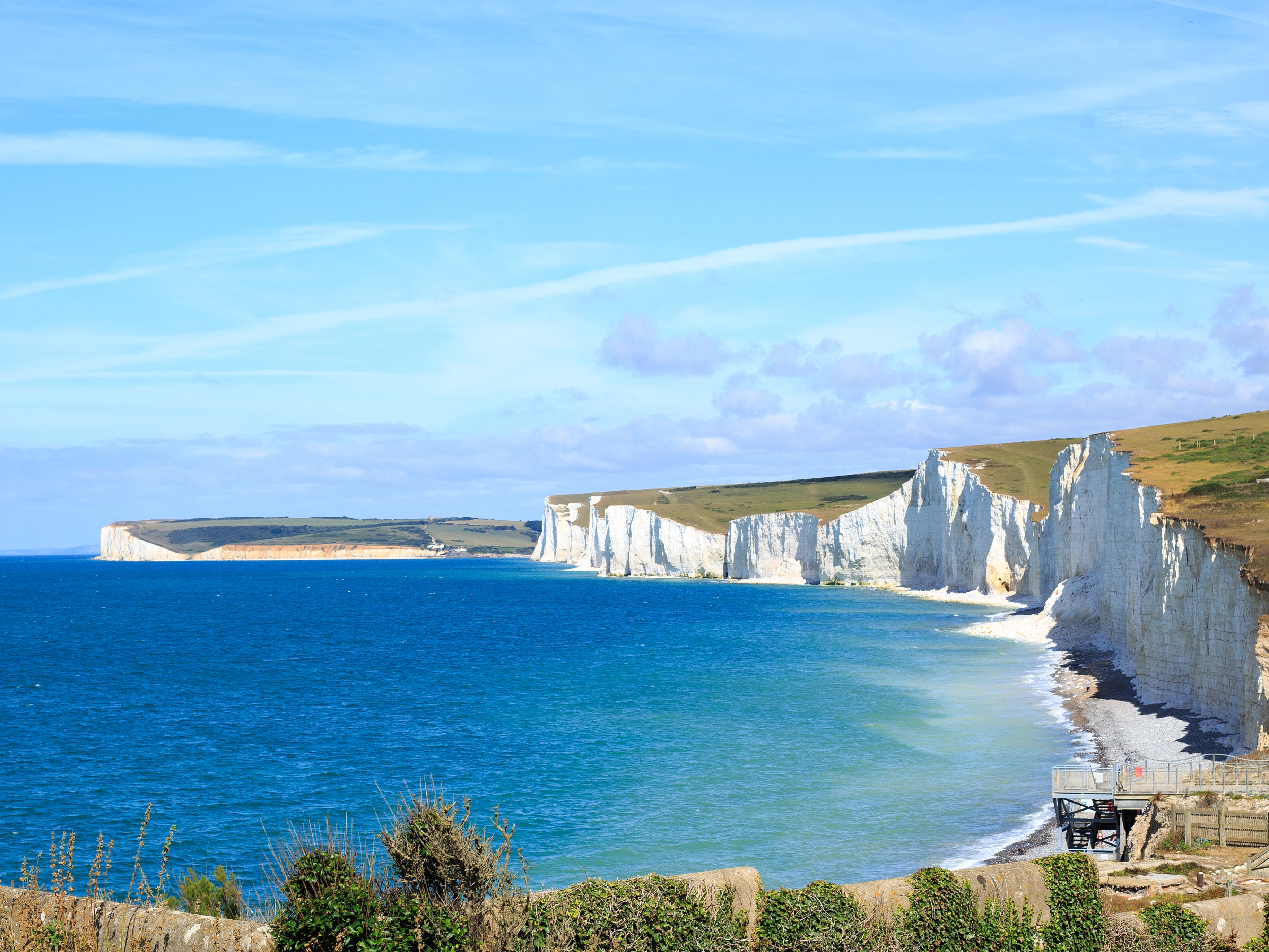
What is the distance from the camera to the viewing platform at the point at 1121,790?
19766 mm

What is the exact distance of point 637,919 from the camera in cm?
911

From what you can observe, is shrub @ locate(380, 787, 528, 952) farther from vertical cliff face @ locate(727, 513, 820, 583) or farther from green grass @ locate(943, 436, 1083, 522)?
vertical cliff face @ locate(727, 513, 820, 583)

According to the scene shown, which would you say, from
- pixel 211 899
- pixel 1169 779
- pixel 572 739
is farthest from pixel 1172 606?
pixel 211 899

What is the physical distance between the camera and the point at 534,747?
107 ft

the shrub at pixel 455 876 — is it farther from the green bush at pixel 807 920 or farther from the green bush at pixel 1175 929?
the green bush at pixel 1175 929

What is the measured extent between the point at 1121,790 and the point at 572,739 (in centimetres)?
1892

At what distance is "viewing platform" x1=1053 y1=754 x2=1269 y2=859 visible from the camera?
778 inches

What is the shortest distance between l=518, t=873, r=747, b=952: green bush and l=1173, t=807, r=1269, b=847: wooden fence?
12079mm

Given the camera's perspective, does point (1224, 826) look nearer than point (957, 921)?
No

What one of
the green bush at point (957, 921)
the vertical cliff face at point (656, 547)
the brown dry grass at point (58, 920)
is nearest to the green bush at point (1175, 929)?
the green bush at point (957, 921)

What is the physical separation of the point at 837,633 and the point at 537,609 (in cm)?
3801

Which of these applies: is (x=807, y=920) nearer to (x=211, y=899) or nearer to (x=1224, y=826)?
(x=211, y=899)

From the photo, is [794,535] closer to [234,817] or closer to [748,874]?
[234,817]

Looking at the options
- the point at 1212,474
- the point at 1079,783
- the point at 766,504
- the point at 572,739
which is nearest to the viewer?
the point at 1079,783
